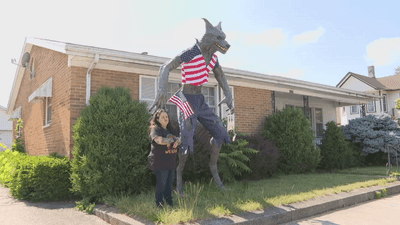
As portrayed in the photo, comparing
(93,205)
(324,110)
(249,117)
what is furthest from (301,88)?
(93,205)

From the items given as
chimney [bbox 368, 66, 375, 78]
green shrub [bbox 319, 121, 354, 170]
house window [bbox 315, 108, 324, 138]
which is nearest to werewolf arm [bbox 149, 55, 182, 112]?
green shrub [bbox 319, 121, 354, 170]

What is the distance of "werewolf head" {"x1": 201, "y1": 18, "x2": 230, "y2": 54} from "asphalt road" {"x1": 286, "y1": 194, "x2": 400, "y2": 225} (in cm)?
282

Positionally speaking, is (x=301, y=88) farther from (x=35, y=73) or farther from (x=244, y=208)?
(x=35, y=73)

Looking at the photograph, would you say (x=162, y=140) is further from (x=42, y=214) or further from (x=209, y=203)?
(x=42, y=214)

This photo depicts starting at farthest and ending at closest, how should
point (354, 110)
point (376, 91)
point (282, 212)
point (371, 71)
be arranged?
point (371, 71)
point (354, 110)
point (376, 91)
point (282, 212)

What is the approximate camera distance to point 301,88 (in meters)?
11.1

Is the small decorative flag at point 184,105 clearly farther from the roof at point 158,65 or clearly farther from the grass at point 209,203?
the roof at point 158,65

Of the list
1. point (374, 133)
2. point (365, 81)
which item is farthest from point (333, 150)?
point (365, 81)

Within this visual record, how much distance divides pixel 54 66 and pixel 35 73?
9.74 feet

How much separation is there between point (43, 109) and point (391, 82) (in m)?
34.6

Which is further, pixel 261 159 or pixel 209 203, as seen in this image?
pixel 261 159

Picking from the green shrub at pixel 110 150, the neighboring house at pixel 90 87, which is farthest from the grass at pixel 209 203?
the neighboring house at pixel 90 87

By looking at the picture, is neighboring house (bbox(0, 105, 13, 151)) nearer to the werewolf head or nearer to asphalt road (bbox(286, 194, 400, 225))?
the werewolf head

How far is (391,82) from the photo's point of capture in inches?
1272
